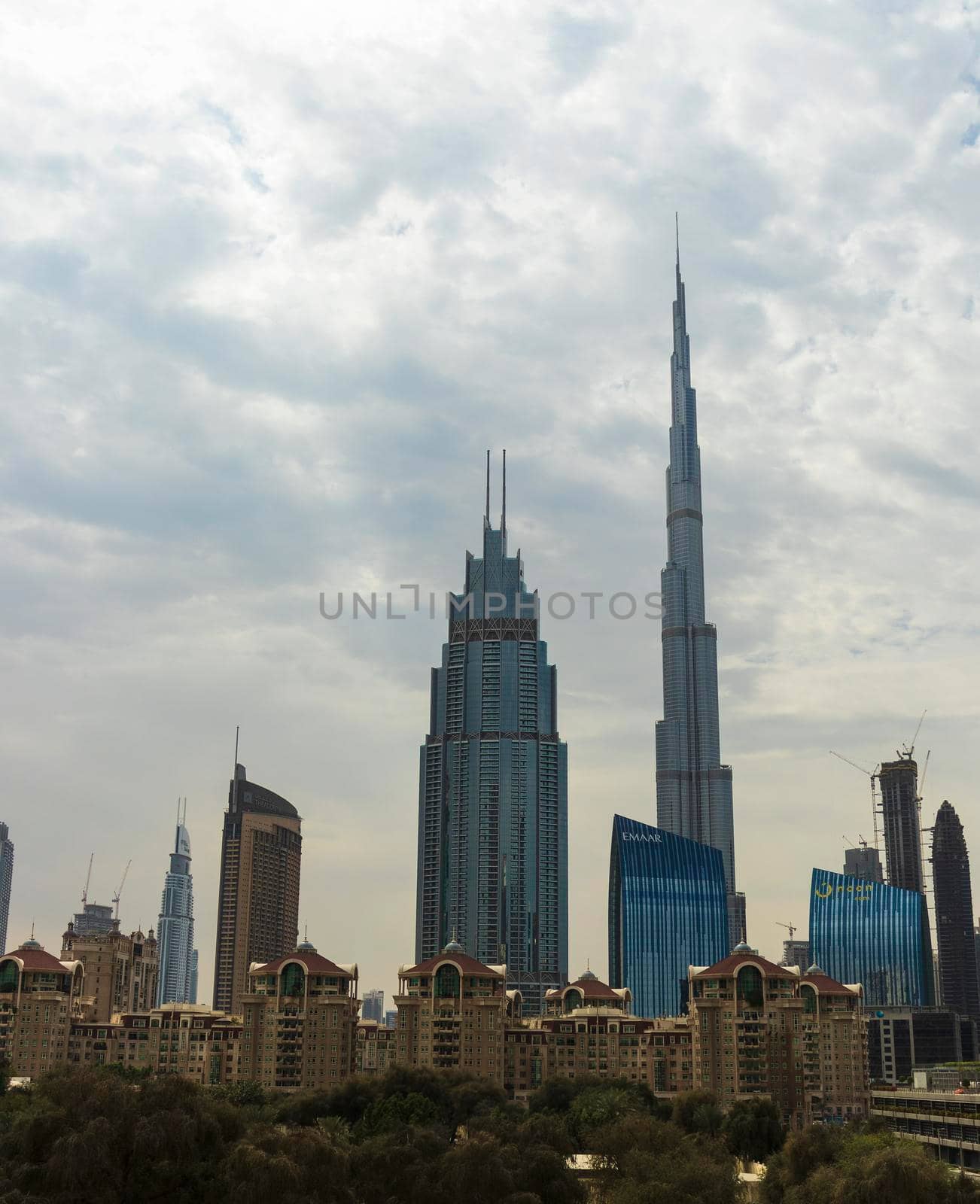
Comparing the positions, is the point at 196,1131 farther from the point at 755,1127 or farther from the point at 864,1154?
the point at 755,1127

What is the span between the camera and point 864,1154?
118812 millimetres

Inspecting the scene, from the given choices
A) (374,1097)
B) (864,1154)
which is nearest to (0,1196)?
(864,1154)

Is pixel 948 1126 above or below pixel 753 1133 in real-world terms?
below

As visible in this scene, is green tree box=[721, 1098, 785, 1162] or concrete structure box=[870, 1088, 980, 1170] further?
concrete structure box=[870, 1088, 980, 1170]

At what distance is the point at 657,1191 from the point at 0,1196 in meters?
50.8

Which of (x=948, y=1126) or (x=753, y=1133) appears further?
(x=948, y=1126)

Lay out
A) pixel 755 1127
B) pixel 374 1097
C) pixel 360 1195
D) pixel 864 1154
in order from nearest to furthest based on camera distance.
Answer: pixel 360 1195, pixel 864 1154, pixel 755 1127, pixel 374 1097

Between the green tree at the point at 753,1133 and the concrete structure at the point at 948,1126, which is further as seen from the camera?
the concrete structure at the point at 948,1126

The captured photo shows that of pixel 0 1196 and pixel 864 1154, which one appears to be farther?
pixel 864 1154

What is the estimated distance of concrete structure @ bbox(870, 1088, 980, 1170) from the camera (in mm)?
170625

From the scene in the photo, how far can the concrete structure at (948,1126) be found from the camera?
171m

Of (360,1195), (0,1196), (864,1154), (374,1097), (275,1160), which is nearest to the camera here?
(0,1196)

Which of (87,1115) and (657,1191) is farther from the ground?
(87,1115)

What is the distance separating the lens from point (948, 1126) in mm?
180375
